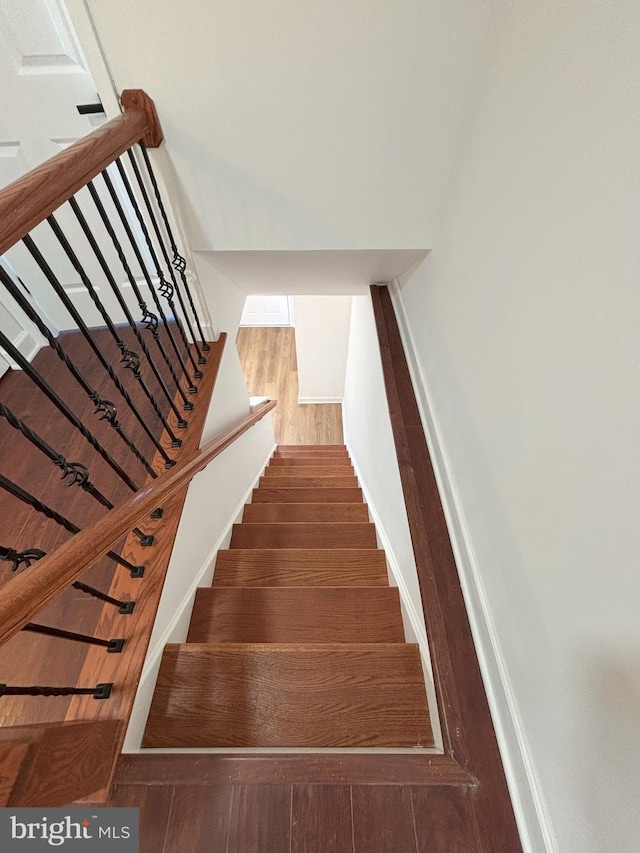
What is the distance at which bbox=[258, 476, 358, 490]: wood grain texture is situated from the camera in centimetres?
316

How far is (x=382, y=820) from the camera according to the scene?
0.92m

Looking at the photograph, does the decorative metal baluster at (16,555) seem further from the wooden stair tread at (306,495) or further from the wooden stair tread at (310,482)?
the wooden stair tread at (310,482)

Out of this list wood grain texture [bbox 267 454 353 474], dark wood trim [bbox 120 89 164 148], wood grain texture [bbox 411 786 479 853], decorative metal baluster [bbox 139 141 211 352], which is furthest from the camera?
wood grain texture [bbox 267 454 353 474]

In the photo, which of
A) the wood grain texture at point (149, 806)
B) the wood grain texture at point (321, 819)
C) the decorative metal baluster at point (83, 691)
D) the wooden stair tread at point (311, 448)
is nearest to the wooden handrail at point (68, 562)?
the decorative metal baluster at point (83, 691)

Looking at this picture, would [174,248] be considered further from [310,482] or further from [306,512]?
[310,482]

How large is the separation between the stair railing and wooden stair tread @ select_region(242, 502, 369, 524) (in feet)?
1.91

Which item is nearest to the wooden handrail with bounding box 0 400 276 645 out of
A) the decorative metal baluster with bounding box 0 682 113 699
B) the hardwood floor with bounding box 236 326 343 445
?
the decorative metal baluster with bounding box 0 682 113 699

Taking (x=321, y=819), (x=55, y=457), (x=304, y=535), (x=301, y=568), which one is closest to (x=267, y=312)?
(x=304, y=535)

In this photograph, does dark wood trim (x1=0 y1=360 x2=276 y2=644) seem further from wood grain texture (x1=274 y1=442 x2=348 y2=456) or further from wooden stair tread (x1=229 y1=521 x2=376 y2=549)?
wood grain texture (x1=274 y1=442 x2=348 y2=456)

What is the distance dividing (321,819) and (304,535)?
1.37m

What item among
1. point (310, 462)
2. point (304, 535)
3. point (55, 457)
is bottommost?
point (55, 457)

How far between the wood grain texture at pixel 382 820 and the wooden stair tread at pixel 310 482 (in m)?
2.22

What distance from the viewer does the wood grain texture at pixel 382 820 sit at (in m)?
0.89

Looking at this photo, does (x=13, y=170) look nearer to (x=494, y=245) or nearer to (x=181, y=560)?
(x=181, y=560)
